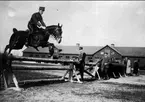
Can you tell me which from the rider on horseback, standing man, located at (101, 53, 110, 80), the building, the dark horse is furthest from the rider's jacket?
the building

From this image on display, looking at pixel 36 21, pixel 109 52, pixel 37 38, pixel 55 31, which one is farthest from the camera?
pixel 109 52

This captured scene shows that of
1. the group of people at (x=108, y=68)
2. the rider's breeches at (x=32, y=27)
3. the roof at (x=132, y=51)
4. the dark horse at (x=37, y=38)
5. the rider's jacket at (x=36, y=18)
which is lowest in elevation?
the group of people at (x=108, y=68)

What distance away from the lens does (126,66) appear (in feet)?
65.1

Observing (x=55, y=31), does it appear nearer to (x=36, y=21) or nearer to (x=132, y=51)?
(x=36, y=21)

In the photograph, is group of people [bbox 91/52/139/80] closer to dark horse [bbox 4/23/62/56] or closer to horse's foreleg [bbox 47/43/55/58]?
dark horse [bbox 4/23/62/56]

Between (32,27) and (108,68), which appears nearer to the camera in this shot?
(32,27)

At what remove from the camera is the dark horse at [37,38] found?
8234 millimetres

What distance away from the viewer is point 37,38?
959 cm

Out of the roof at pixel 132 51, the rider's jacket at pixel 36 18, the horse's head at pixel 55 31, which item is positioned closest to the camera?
the rider's jacket at pixel 36 18

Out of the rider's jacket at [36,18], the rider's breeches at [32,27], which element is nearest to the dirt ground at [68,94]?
the rider's breeches at [32,27]

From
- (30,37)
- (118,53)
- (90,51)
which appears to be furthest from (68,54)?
(30,37)

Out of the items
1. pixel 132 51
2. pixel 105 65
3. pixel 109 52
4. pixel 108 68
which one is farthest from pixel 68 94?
pixel 132 51

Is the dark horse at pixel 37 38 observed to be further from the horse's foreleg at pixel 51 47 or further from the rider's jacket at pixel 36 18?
the rider's jacket at pixel 36 18

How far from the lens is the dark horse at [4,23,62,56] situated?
8234mm
